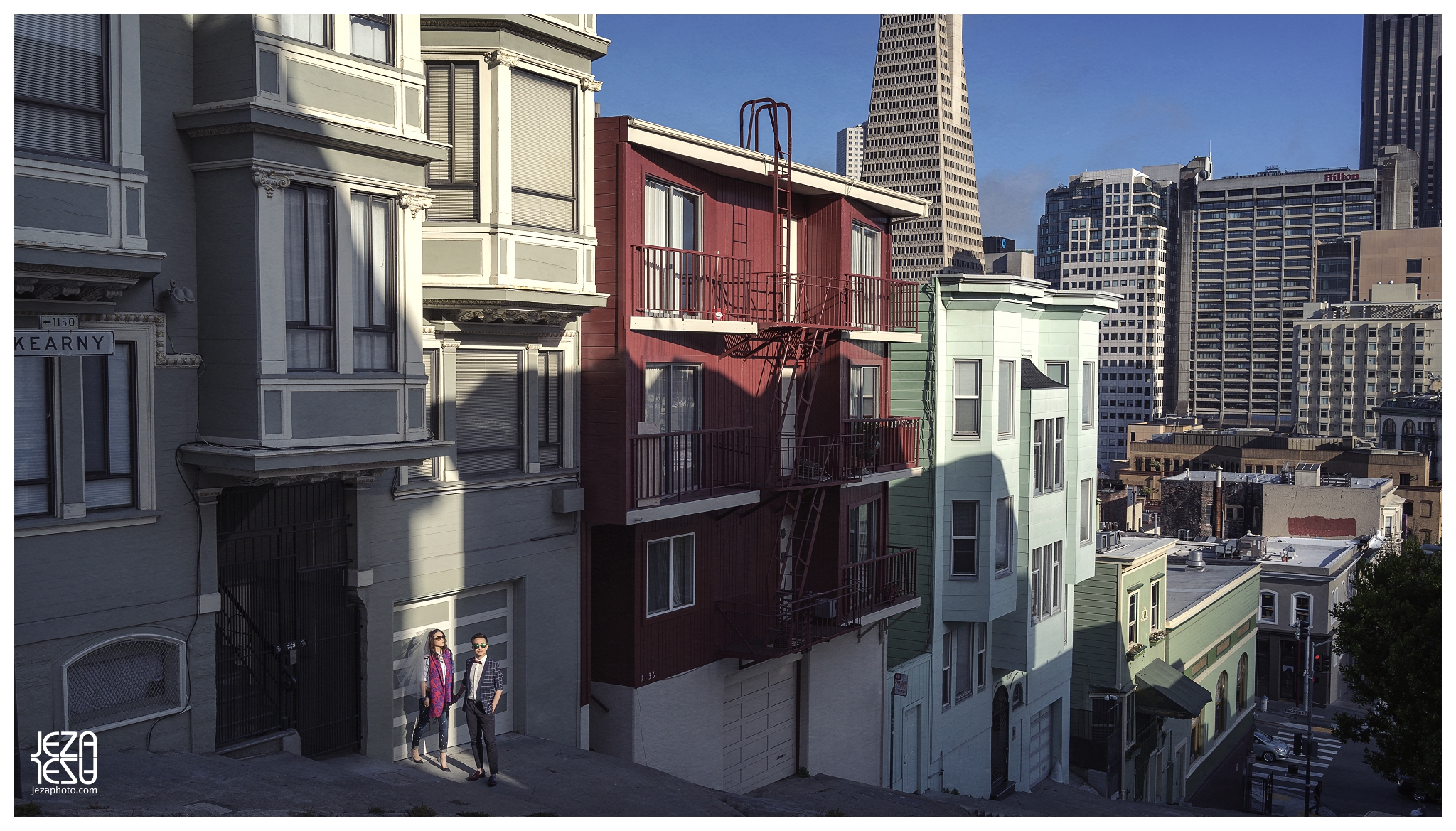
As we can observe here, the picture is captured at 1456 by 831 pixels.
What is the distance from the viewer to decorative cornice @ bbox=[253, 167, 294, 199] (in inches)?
494

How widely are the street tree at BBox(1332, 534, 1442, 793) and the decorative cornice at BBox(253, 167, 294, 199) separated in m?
22.8

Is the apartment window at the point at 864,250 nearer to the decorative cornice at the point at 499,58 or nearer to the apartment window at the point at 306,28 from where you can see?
the decorative cornice at the point at 499,58

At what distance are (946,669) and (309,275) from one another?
19.0 m

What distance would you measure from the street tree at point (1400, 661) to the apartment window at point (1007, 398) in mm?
8446

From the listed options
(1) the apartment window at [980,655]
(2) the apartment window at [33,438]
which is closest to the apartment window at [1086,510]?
(1) the apartment window at [980,655]

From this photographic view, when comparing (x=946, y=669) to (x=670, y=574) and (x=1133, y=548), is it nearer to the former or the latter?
(x=670, y=574)

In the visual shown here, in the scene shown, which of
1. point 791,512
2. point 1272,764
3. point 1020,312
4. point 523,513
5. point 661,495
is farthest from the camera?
point 1272,764

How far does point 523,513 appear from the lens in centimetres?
1725

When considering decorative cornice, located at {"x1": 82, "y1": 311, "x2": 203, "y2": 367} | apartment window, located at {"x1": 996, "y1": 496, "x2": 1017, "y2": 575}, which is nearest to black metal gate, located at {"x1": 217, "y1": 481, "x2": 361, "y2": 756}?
decorative cornice, located at {"x1": 82, "y1": 311, "x2": 203, "y2": 367}

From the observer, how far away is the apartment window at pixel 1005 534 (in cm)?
2805

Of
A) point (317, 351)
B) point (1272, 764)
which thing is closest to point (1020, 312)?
point (317, 351)
